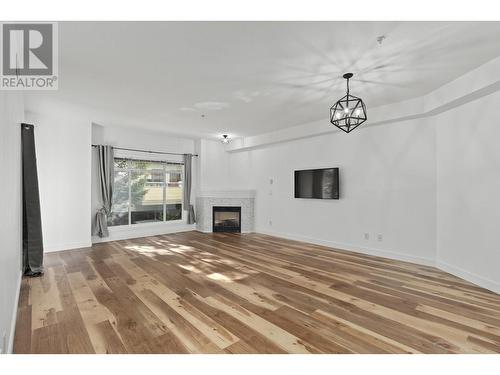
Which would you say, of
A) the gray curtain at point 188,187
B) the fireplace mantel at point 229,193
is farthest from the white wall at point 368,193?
the gray curtain at point 188,187

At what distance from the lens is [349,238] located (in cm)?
509

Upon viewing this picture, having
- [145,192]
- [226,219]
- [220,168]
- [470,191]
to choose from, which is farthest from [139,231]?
[470,191]

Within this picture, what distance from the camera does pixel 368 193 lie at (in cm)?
484

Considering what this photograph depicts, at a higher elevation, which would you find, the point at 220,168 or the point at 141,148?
the point at 141,148

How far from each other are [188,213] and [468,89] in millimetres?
6709

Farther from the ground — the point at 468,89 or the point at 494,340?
the point at 468,89

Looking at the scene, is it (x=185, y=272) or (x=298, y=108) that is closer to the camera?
(x=185, y=272)

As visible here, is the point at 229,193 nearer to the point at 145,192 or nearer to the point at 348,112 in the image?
the point at 145,192

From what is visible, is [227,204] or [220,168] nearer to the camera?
[227,204]

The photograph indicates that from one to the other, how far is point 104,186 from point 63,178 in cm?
80

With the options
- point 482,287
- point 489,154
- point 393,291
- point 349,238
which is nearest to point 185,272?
point 393,291

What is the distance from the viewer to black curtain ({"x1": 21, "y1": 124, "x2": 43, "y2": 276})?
11.7 ft

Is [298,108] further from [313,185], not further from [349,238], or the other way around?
[349,238]

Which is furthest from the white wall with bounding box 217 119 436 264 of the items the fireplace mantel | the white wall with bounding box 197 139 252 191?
the white wall with bounding box 197 139 252 191
